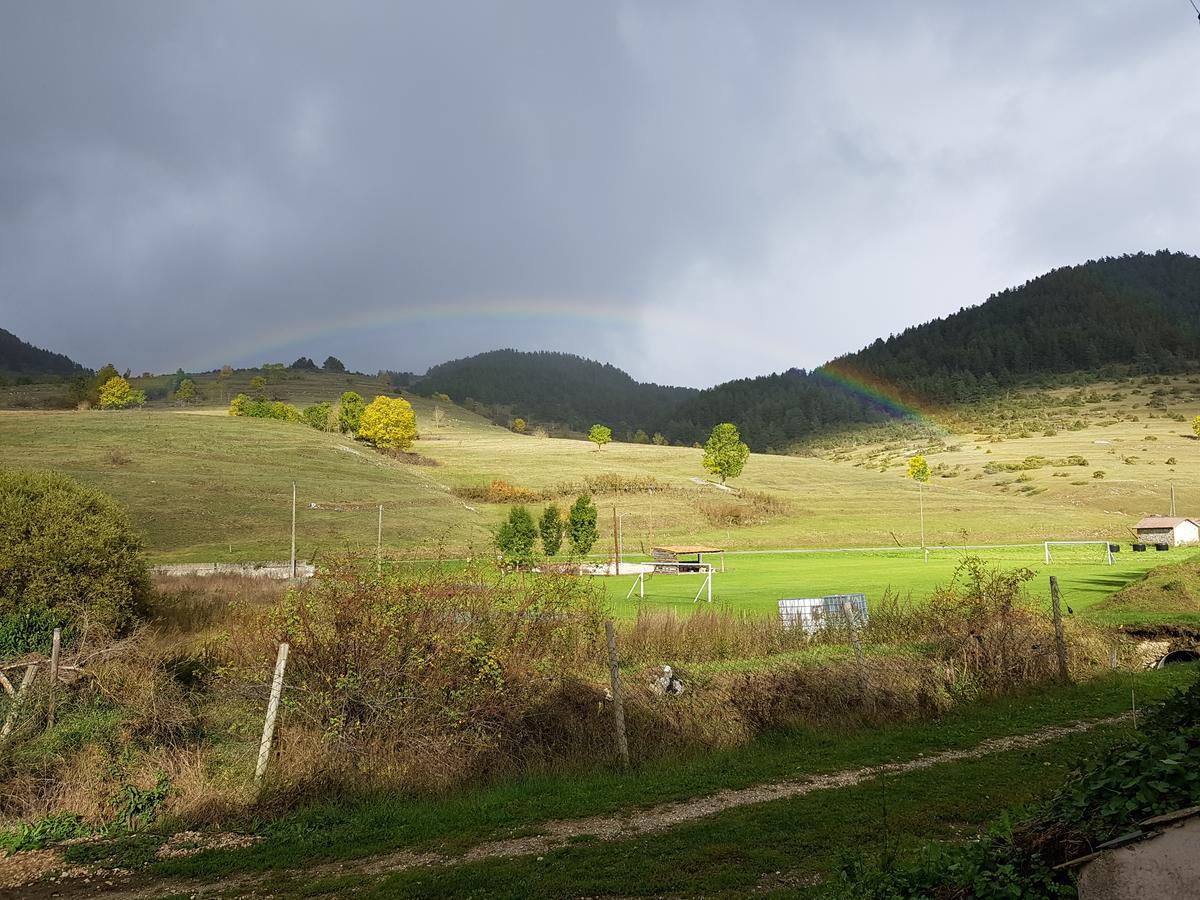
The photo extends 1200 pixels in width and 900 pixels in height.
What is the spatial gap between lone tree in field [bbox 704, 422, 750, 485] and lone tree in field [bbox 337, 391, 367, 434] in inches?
2512

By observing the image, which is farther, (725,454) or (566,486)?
(725,454)

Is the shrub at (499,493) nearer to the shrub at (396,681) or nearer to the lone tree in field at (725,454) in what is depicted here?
the lone tree in field at (725,454)

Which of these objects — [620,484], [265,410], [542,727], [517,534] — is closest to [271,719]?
[542,727]

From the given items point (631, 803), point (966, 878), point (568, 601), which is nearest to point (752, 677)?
point (568, 601)

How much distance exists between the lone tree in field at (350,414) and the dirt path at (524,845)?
13232 cm

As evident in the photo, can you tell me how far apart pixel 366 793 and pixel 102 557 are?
35.4 feet

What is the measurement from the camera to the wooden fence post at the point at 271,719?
1060cm

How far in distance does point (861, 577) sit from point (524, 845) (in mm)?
35462

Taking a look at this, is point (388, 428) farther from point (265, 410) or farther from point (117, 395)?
point (117, 395)

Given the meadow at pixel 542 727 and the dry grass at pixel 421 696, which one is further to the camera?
the dry grass at pixel 421 696

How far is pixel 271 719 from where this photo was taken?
1091cm

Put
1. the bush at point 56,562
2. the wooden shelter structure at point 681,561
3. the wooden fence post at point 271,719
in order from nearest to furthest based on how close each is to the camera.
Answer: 1. the wooden fence post at point 271,719
2. the bush at point 56,562
3. the wooden shelter structure at point 681,561

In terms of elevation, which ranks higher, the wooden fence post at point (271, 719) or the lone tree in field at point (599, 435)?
the lone tree in field at point (599, 435)

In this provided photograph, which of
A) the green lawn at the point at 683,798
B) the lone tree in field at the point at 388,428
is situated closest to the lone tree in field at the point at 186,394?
the lone tree in field at the point at 388,428
